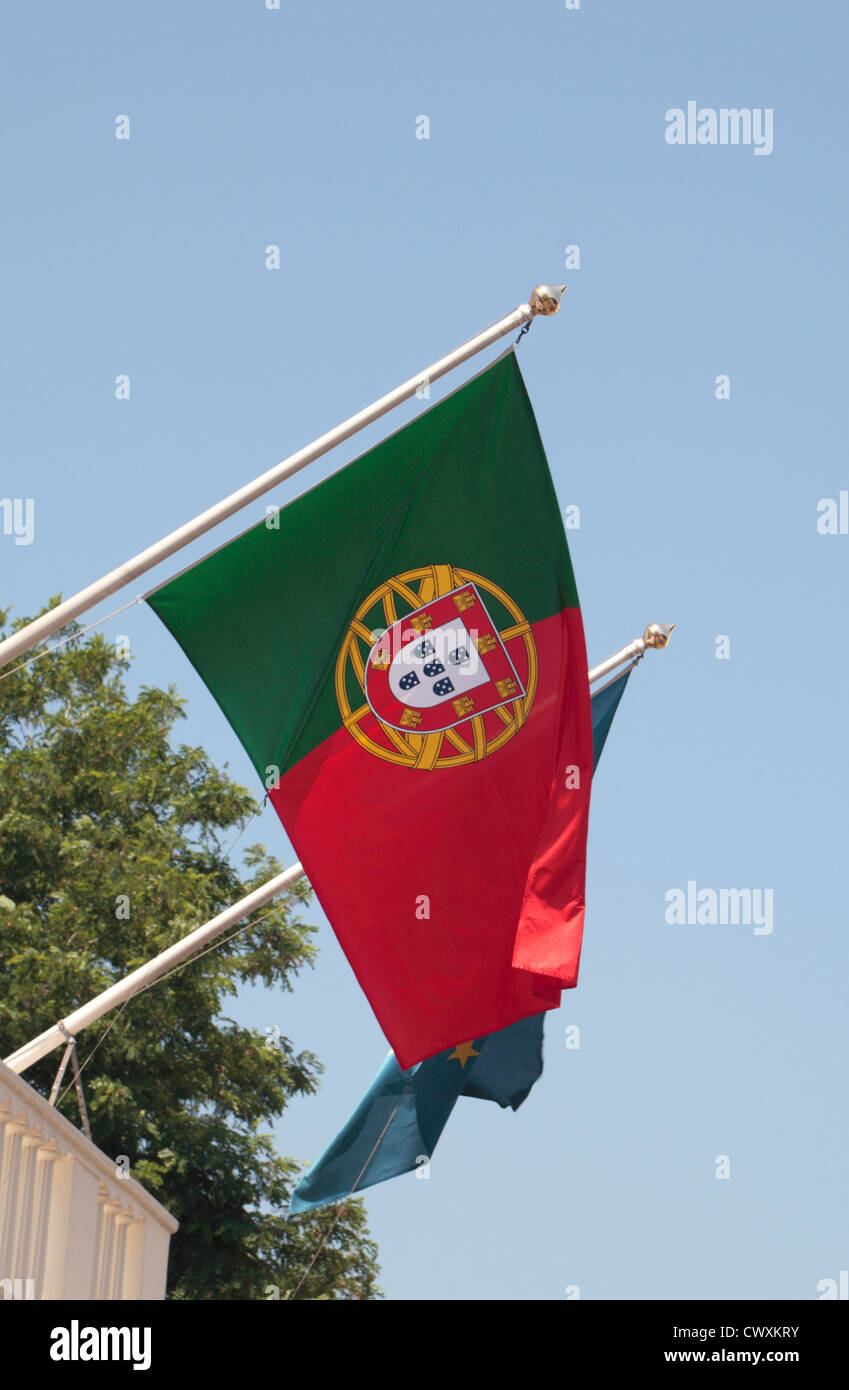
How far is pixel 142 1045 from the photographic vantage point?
21.3 m

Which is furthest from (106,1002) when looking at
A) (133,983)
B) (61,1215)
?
(61,1215)

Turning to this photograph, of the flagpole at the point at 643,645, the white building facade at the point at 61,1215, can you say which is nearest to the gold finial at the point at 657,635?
the flagpole at the point at 643,645

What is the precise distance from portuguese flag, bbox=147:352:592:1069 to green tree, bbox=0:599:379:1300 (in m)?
11.5

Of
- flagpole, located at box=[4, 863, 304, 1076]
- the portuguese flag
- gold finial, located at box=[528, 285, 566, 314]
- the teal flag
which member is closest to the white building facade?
the portuguese flag

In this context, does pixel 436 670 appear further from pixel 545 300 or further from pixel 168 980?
pixel 168 980

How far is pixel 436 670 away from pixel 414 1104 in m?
4.43

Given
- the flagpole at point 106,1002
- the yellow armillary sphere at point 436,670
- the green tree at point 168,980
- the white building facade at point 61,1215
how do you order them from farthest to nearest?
the green tree at point 168,980
the flagpole at point 106,1002
the yellow armillary sphere at point 436,670
the white building facade at point 61,1215

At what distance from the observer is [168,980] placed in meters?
21.5

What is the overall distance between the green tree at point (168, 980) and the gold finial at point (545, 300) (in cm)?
1236

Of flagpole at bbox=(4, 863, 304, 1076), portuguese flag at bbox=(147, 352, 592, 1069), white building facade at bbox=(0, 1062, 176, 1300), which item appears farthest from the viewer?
flagpole at bbox=(4, 863, 304, 1076)

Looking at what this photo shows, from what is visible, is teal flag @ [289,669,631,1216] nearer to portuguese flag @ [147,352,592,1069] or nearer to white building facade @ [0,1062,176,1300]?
portuguese flag @ [147,352,592,1069]

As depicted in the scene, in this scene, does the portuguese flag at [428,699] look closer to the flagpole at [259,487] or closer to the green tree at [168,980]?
the flagpole at [259,487]

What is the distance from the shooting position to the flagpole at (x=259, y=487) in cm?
947

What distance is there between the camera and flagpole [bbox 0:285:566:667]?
9.47 meters
